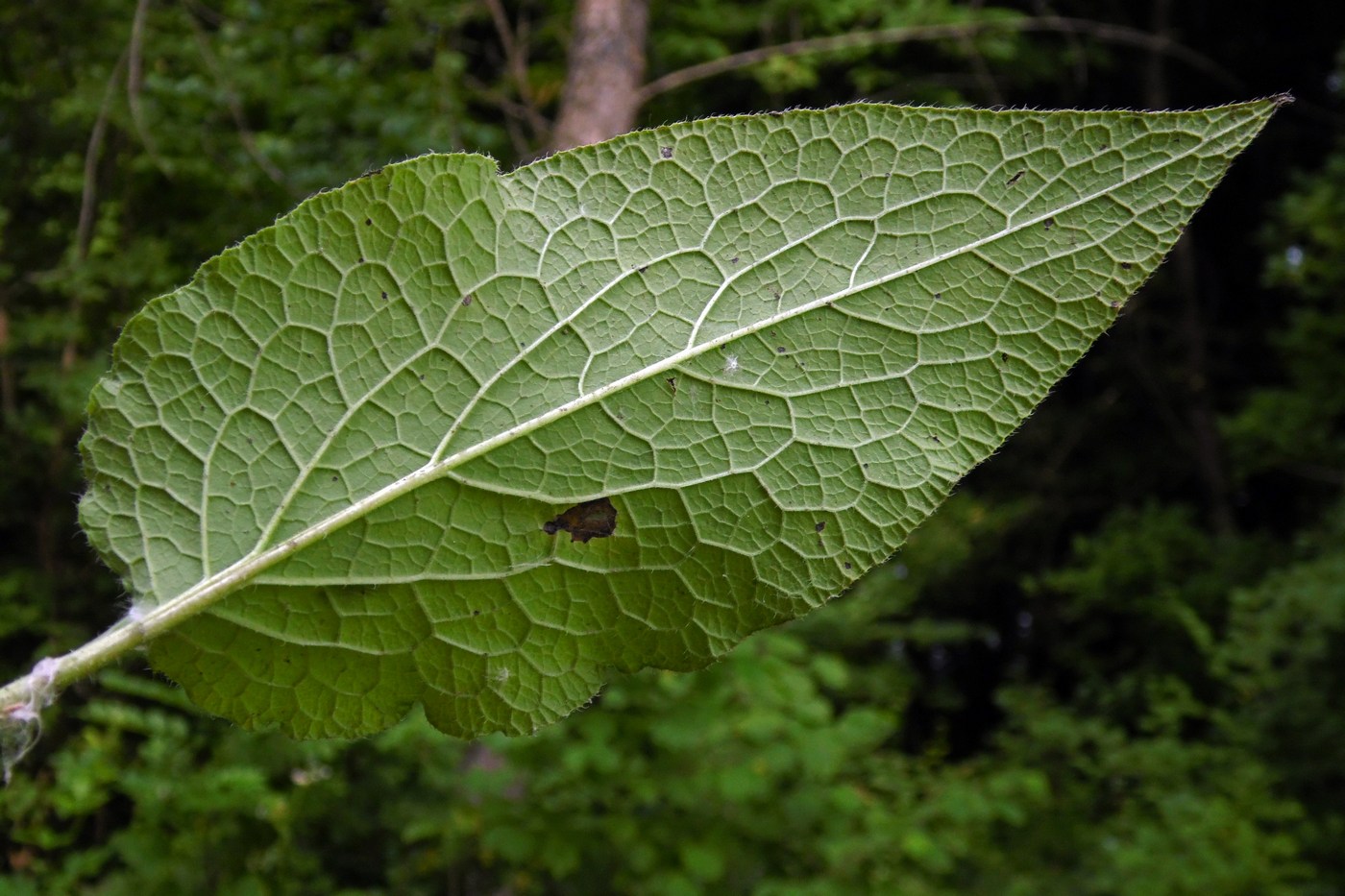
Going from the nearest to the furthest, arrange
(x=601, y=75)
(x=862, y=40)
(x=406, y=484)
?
1. (x=406, y=484)
2. (x=601, y=75)
3. (x=862, y=40)

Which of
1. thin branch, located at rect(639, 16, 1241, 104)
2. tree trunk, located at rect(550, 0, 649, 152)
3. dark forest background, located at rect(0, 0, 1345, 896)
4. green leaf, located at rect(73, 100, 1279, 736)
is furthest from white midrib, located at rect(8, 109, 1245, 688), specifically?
thin branch, located at rect(639, 16, 1241, 104)

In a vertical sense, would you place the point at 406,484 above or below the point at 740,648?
above

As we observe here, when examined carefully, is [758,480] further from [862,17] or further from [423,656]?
[862,17]

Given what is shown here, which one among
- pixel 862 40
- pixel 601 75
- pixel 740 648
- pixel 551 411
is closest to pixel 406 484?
pixel 551 411

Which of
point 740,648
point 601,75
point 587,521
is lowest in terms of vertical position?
point 740,648

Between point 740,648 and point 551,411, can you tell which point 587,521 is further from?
point 740,648

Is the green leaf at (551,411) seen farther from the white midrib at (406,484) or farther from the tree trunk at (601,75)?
the tree trunk at (601,75)

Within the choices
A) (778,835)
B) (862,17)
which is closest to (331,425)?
(778,835)

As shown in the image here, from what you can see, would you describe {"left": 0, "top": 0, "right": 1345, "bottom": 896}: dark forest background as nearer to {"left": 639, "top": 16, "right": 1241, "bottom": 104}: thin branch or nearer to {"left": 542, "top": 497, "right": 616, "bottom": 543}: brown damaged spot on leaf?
{"left": 639, "top": 16, "right": 1241, "bottom": 104}: thin branch
